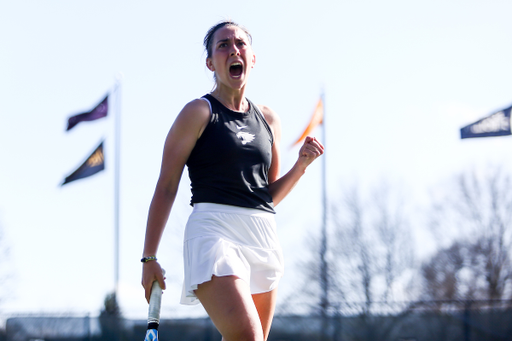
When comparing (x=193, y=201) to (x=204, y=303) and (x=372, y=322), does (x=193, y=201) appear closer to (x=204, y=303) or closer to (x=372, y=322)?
(x=204, y=303)

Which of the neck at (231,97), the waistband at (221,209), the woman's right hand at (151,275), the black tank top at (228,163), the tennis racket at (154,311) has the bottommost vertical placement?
the tennis racket at (154,311)

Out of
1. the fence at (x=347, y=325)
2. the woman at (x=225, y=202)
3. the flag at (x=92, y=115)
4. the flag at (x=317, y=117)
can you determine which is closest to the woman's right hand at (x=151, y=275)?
the woman at (x=225, y=202)

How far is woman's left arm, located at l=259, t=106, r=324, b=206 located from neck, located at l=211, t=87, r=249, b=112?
0.23 m

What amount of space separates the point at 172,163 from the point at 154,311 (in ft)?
2.21

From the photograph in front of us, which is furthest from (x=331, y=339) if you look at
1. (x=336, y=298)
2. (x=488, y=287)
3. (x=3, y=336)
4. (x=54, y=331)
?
(x=488, y=287)

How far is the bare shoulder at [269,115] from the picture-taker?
11.3ft

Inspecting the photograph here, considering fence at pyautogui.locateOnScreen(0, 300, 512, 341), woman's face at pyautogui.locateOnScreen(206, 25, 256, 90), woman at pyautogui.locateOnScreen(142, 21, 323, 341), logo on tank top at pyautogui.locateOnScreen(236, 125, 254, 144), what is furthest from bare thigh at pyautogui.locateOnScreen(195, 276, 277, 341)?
fence at pyautogui.locateOnScreen(0, 300, 512, 341)

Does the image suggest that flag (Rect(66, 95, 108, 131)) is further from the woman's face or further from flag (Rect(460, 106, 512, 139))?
the woman's face

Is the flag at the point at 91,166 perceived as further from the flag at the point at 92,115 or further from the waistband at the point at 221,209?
the waistband at the point at 221,209

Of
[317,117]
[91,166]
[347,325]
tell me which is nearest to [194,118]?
[347,325]

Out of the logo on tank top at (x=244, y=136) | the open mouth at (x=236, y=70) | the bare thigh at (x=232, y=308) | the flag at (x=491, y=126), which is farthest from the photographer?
the flag at (x=491, y=126)

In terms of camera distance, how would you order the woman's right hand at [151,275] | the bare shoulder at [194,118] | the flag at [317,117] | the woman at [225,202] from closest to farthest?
the woman at [225,202]
the woman's right hand at [151,275]
the bare shoulder at [194,118]
the flag at [317,117]

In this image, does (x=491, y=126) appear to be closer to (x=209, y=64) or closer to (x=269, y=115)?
A: (x=269, y=115)

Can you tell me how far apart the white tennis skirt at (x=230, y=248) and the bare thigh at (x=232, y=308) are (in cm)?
4
